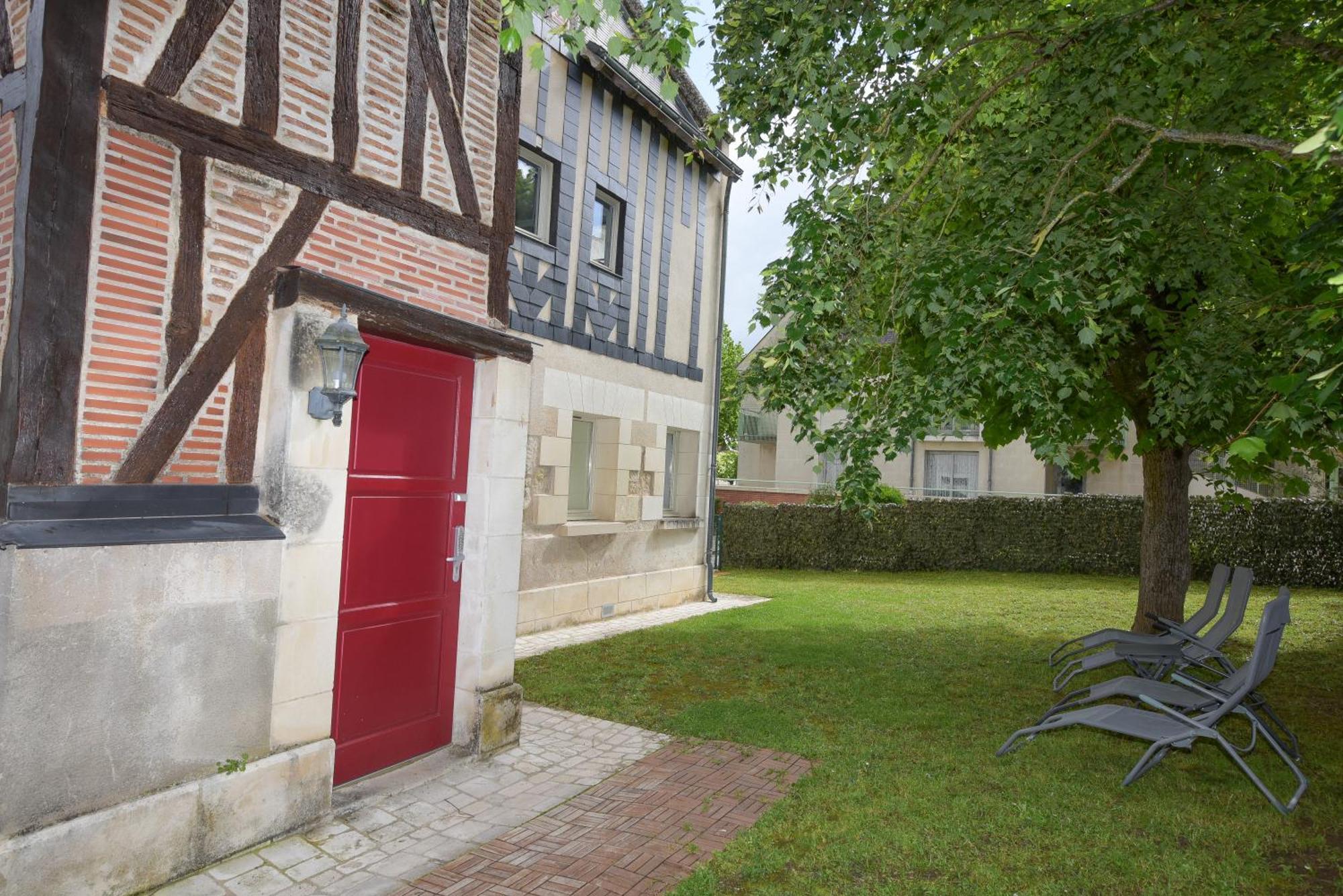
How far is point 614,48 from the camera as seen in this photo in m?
3.69

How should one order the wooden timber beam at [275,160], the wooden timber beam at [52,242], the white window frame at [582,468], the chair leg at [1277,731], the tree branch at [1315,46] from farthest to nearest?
the white window frame at [582,468] → the tree branch at [1315,46] → the chair leg at [1277,731] → the wooden timber beam at [275,160] → the wooden timber beam at [52,242]

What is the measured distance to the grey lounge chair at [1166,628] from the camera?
22.0ft

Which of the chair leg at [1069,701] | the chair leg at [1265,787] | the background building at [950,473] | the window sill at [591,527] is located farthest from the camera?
the background building at [950,473]

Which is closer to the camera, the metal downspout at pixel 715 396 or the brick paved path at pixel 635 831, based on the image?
the brick paved path at pixel 635 831

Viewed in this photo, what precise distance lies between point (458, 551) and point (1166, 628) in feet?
21.2

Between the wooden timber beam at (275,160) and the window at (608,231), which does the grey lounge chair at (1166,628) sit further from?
the window at (608,231)

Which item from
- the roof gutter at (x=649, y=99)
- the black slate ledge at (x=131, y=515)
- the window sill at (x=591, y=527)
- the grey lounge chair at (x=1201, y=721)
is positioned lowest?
the grey lounge chair at (x=1201, y=721)

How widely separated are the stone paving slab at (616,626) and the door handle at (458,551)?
2546 mm

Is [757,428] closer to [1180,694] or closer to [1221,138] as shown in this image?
[1221,138]

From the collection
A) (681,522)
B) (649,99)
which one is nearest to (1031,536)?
(681,522)

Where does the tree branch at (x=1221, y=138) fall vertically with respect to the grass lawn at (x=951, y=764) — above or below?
above

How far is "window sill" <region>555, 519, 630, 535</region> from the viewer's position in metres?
9.47

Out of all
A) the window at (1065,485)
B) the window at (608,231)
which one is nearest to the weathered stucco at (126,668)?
the window at (608,231)

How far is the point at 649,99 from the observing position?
10.5 metres
